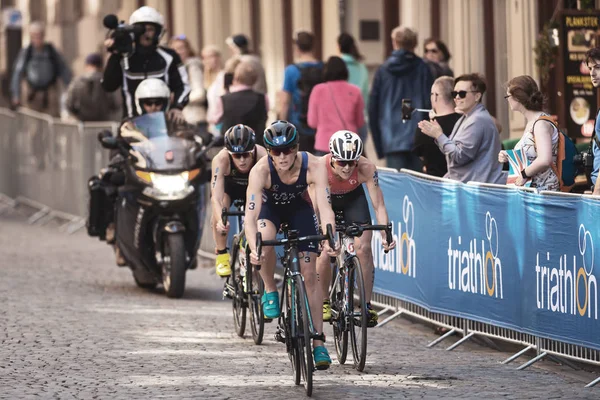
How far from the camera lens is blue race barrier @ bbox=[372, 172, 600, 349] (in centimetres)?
1181

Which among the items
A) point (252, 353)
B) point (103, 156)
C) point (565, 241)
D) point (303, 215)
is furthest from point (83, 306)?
point (103, 156)

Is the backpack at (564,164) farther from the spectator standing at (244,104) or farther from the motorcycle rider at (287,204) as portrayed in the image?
the spectator standing at (244,104)

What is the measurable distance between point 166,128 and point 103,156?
7511 mm

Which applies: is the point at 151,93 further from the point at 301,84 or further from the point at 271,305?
the point at 271,305

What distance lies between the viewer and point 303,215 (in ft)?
39.7

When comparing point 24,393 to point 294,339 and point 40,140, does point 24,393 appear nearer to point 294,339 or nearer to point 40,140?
point 294,339

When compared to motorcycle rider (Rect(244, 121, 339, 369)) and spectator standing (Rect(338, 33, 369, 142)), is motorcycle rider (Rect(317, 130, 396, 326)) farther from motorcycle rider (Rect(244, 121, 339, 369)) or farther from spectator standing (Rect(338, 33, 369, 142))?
spectator standing (Rect(338, 33, 369, 142))

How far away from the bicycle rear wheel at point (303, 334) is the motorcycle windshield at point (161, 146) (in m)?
5.54

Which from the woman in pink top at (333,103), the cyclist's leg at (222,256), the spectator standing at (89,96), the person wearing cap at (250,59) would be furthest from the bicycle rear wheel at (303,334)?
the spectator standing at (89,96)

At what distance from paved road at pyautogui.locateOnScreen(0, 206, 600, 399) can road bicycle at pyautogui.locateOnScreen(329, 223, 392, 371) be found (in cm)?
17

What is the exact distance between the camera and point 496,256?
43.2 ft

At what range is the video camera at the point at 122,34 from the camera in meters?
17.4

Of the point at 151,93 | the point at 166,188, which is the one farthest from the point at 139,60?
the point at 166,188

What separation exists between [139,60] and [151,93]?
0.57 meters
